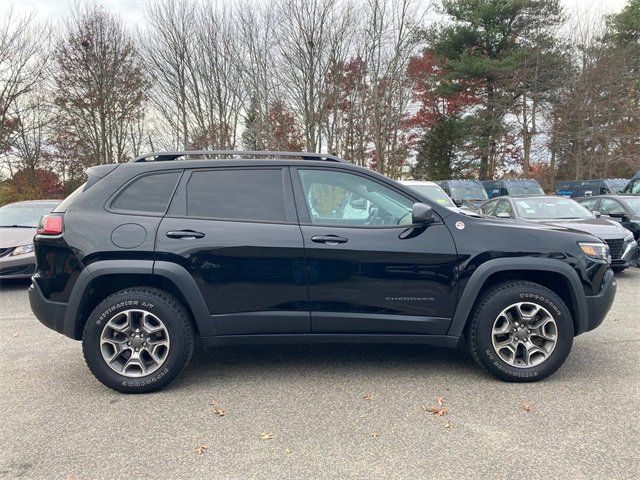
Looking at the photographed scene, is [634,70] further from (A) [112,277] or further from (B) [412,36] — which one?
(A) [112,277]

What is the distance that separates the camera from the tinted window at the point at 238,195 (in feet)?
11.7

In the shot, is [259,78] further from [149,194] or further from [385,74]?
[149,194]

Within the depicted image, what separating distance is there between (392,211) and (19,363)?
3638 millimetres

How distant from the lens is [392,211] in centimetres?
366

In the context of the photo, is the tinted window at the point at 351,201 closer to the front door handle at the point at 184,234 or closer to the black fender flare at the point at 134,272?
the front door handle at the point at 184,234

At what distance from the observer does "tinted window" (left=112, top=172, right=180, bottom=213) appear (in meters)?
3.55

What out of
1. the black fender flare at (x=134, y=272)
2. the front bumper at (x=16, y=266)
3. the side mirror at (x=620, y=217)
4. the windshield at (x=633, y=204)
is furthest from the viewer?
the windshield at (x=633, y=204)

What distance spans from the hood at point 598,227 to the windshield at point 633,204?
6.67 ft

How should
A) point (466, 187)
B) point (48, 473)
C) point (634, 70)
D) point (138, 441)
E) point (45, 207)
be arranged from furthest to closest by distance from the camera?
1. point (634, 70)
2. point (466, 187)
3. point (45, 207)
4. point (138, 441)
5. point (48, 473)

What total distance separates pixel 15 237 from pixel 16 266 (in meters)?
0.55

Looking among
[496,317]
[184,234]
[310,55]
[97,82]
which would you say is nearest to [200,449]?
[184,234]

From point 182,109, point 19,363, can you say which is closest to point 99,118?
point 182,109

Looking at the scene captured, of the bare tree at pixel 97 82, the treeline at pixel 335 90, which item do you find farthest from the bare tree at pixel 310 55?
the bare tree at pixel 97 82

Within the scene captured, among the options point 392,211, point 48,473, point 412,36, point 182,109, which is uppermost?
point 412,36
